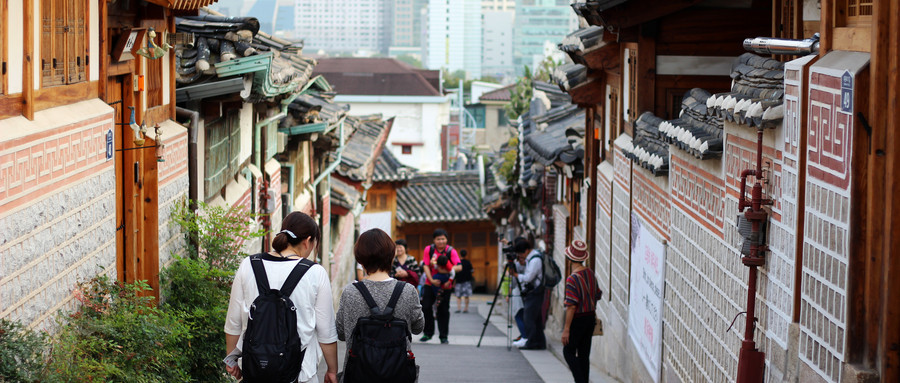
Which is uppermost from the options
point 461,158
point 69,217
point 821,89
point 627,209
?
point 821,89

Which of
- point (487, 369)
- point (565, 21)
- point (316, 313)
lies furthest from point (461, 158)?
point (565, 21)

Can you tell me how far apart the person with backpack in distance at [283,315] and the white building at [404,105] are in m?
53.6

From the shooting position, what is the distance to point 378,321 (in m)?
7.07

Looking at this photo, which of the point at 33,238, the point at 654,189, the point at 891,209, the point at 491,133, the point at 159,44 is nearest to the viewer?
the point at 891,209

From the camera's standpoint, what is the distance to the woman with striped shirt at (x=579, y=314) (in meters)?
11.6

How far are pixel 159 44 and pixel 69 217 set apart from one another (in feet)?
12.2

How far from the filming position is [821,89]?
623 cm

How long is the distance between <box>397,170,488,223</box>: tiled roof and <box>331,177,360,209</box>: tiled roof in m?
8.63

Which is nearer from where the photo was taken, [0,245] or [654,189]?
[0,245]

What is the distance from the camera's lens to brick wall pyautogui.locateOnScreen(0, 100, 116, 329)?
20.3 feet

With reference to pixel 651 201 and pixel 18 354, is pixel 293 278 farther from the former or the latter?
pixel 651 201

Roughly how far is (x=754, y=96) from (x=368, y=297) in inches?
119

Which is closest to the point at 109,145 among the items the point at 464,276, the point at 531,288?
the point at 531,288

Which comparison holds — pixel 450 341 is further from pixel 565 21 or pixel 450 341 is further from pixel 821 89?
pixel 565 21
